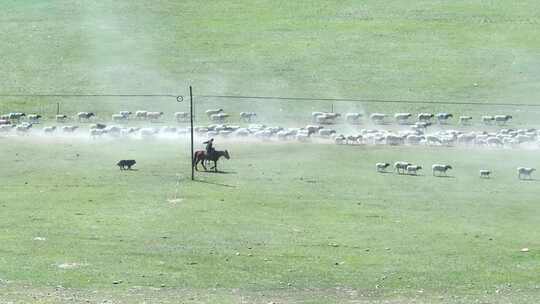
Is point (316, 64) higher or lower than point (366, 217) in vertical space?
higher

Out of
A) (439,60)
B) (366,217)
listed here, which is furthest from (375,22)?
(366,217)

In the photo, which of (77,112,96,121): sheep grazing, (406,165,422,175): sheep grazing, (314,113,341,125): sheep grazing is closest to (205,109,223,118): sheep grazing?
(314,113,341,125): sheep grazing

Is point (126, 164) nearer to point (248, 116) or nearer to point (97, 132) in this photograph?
point (97, 132)

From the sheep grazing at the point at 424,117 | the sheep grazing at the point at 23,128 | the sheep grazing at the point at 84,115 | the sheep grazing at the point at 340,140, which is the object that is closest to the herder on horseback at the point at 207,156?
the sheep grazing at the point at 340,140

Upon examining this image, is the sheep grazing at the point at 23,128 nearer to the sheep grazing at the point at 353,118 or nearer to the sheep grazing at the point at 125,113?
the sheep grazing at the point at 125,113

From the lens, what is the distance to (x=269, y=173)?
180 ft

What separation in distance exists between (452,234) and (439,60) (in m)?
52.1

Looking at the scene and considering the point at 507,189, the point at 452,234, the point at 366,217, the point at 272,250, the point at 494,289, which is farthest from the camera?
the point at 507,189

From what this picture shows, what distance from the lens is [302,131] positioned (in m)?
67.2

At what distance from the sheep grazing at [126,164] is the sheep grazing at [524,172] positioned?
16729mm

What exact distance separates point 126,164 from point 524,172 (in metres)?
17.2

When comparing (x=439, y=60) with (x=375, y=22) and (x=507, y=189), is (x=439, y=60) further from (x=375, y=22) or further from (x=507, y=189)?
(x=507, y=189)

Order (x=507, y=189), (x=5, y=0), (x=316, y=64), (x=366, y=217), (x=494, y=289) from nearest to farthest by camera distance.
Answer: (x=494, y=289) → (x=366, y=217) → (x=507, y=189) → (x=316, y=64) → (x=5, y=0)

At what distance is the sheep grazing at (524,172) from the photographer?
5312 cm
